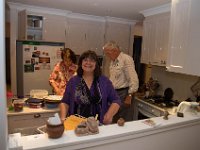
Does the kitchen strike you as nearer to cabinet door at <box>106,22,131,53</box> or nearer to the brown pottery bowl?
cabinet door at <box>106,22,131,53</box>

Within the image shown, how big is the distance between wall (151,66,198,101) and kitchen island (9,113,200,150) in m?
1.40

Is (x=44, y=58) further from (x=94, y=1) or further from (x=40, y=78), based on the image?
(x=94, y=1)

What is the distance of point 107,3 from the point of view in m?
2.99

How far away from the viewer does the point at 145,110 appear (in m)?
3.08

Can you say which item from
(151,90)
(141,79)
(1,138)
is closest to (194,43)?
(1,138)

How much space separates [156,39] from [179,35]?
5.17 ft

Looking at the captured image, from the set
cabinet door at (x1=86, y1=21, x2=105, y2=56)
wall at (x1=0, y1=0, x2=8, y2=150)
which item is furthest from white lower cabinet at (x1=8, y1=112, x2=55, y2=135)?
cabinet door at (x1=86, y1=21, x2=105, y2=56)

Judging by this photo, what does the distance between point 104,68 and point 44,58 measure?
1378 mm

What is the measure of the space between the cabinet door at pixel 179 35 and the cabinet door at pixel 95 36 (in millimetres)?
2568

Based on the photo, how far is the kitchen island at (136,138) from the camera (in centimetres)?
104

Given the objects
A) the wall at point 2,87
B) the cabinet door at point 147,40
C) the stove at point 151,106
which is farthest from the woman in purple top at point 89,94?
the cabinet door at point 147,40

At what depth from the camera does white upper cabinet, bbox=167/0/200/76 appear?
1.52m

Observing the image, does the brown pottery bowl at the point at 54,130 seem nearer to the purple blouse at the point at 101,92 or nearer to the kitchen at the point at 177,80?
the purple blouse at the point at 101,92

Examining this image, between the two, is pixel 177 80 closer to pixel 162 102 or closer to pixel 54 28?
pixel 162 102
